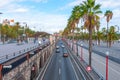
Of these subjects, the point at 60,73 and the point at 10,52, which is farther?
the point at 10,52

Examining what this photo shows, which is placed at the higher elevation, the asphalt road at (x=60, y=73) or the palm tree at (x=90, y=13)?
the palm tree at (x=90, y=13)

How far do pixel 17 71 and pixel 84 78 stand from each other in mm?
17713

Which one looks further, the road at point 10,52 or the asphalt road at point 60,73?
the asphalt road at point 60,73

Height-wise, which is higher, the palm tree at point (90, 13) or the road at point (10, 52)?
the palm tree at point (90, 13)

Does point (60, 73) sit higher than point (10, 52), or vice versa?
point (10, 52)

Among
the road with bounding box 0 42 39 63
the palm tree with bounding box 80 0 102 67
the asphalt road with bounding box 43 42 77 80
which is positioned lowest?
the asphalt road with bounding box 43 42 77 80

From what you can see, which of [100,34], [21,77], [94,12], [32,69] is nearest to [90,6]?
[94,12]

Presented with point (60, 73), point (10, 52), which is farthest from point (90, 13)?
point (10, 52)

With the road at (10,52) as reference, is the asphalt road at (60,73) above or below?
below

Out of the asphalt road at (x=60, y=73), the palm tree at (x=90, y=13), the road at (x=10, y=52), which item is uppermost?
the palm tree at (x=90, y=13)

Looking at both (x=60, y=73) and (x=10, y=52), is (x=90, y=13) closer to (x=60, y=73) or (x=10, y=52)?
(x=60, y=73)

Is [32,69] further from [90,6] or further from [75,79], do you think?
[90,6]

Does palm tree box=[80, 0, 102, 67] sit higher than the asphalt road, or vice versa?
palm tree box=[80, 0, 102, 67]

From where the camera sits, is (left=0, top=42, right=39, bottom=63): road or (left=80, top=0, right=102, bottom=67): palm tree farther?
(left=80, top=0, right=102, bottom=67): palm tree
